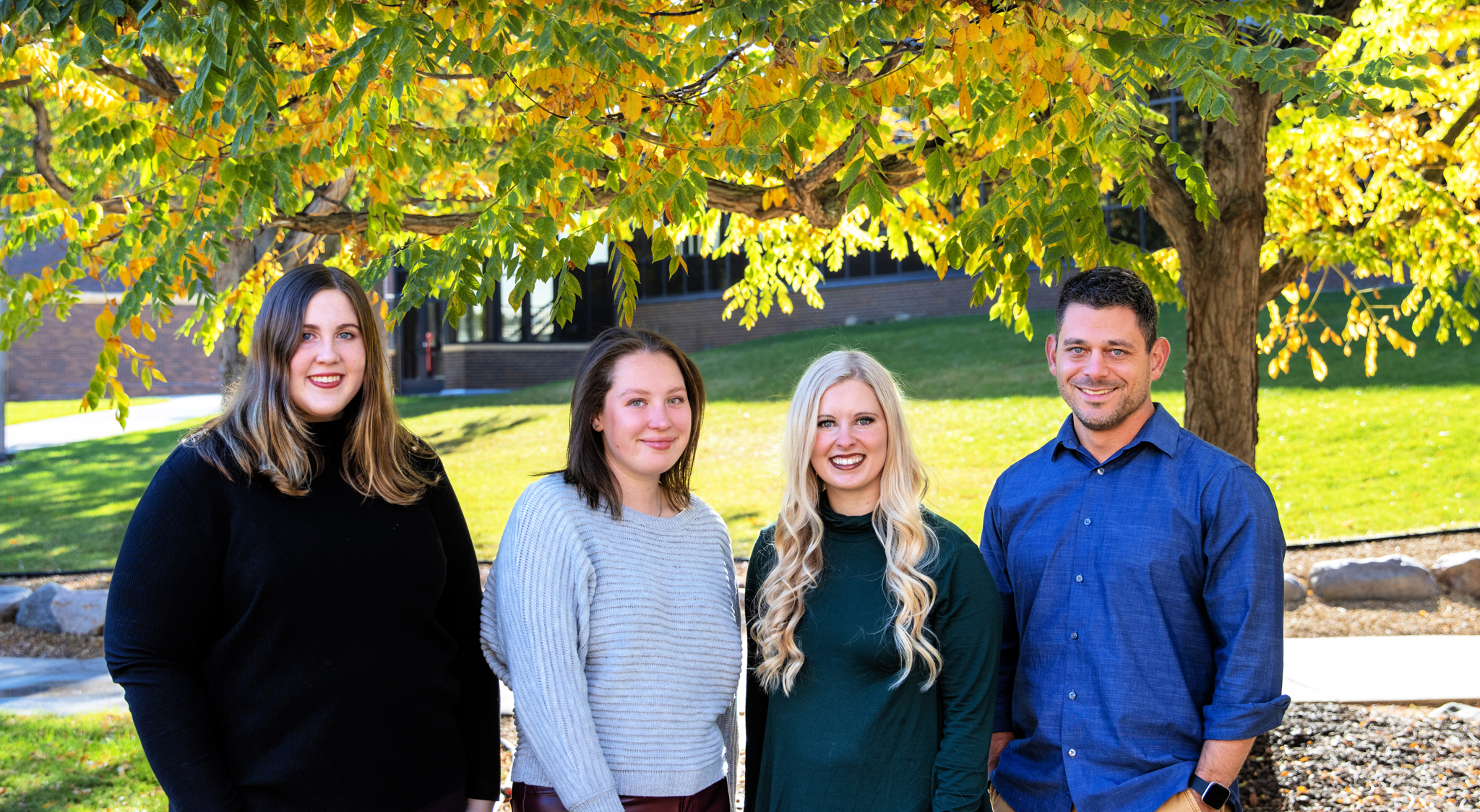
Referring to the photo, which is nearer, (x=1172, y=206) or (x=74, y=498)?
(x=1172, y=206)

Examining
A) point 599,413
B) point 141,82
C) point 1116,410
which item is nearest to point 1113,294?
point 1116,410

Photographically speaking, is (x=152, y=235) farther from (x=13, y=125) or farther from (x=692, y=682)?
(x=13, y=125)

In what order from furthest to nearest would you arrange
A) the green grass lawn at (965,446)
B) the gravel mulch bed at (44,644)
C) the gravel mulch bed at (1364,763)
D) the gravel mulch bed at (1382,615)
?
the green grass lawn at (965,446) < the gravel mulch bed at (44,644) < the gravel mulch bed at (1382,615) < the gravel mulch bed at (1364,763)

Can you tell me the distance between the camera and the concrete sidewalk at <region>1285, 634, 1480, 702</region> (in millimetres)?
5934

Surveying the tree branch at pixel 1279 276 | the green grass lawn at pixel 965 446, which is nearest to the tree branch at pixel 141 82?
the green grass lawn at pixel 965 446


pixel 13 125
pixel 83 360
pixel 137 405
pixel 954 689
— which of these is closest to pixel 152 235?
pixel 954 689

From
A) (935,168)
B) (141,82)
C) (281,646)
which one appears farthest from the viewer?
(141,82)

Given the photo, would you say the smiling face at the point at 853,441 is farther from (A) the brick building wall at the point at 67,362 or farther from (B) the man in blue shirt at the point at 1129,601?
(A) the brick building wall at the point at 67,362

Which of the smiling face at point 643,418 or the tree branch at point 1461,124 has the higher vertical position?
the tree branch at point 1461,124

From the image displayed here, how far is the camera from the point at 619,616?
2.55m

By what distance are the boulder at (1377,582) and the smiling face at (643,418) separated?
7249 millimetres

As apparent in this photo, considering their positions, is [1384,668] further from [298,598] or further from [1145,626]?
[298,598]

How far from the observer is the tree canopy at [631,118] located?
2926mm

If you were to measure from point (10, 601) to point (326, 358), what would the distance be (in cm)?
792
